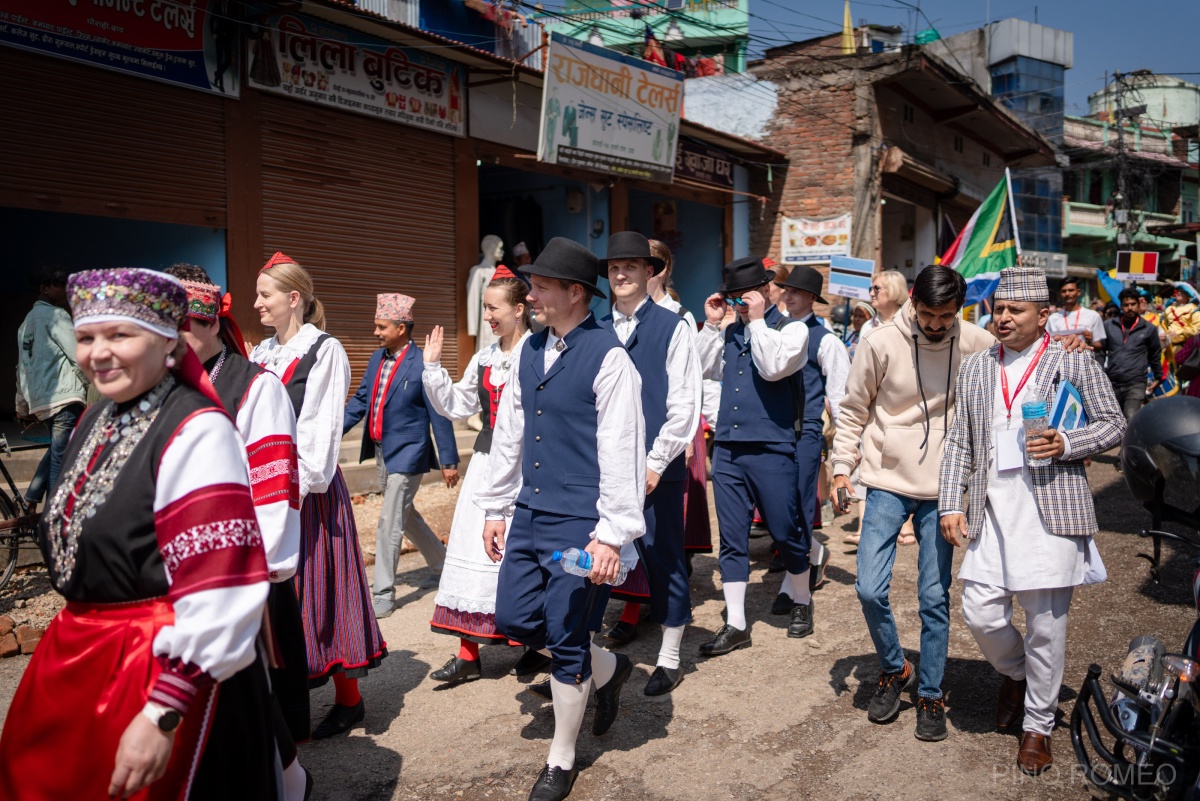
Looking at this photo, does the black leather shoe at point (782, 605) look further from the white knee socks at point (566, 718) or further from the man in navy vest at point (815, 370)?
the white knee socks at point (566, 718)

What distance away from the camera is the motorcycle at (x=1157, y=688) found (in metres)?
2.96

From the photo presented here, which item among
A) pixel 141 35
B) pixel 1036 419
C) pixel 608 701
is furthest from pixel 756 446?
pixel 141 35

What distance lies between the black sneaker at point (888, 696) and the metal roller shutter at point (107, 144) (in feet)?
24.6

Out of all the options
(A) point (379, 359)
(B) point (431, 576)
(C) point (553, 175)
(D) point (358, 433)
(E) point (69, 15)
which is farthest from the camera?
(C) point (553, 175)

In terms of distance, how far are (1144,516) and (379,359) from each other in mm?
6717

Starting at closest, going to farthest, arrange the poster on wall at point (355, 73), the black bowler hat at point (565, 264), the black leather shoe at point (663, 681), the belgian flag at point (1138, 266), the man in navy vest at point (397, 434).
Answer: the black bowler hat at point (565, 264)
the black leather shoe at point (663, 681)
the man in navy vest at point (397, 434)
the poster on wall at point (355, 73)
the belgian flag at point (1138, 266)

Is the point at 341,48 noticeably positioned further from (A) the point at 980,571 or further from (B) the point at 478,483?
(A) the point at 980,571

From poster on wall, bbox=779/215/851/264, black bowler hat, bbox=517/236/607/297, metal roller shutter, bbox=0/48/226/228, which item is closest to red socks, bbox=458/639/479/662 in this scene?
black bowler hat, bbox=517/236/607/297

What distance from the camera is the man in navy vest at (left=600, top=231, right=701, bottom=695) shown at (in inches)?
186

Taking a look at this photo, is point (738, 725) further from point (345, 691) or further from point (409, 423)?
point (409, 423)

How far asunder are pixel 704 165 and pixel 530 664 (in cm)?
1269

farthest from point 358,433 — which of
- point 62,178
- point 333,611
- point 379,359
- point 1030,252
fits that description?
point 1030,252

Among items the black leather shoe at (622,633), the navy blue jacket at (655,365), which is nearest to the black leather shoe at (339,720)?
the black leather shoe at (622,633)

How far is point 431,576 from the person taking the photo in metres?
7.10
